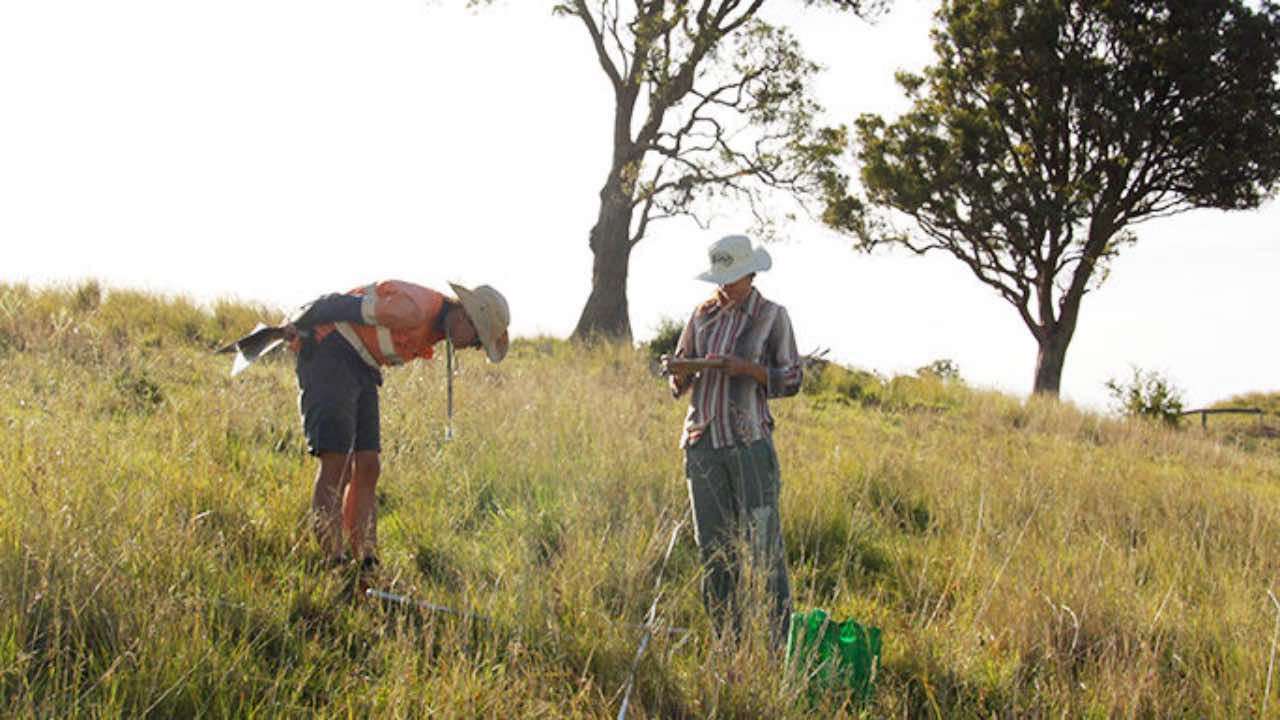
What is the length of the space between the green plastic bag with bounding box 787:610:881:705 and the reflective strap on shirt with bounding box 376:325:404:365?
2.24 meters

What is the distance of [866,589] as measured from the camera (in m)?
5.31

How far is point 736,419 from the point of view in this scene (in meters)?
4.14

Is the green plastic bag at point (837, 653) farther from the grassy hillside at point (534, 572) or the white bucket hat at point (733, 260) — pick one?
the white bucket hat at point (733, 260)

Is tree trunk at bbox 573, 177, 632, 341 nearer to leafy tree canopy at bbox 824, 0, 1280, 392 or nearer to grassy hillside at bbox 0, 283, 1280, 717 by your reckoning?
leafy tree canopy at bbox 824, 0, 1280, 392

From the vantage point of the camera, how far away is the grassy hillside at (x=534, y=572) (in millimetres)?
3162

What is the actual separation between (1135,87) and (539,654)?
66.1 feet

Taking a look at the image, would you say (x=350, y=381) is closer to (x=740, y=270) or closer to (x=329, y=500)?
(x=329, y=500)

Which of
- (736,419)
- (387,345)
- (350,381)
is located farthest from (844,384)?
(350,381)

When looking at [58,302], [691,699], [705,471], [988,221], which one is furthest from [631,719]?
[988,221]

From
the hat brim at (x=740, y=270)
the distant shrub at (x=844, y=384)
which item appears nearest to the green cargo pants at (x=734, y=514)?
the hat brim at (x=740, y=270)

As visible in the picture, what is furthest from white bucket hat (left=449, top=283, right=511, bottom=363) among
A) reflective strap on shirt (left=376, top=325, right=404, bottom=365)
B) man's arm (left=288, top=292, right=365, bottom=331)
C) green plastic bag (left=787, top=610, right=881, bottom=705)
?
green plastic bag (left=787, top=610, right=881, bottom=705)

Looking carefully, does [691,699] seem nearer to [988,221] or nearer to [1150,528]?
[1150,528]

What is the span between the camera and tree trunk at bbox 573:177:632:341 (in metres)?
18.0

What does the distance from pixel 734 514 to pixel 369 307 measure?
6.48 feet
